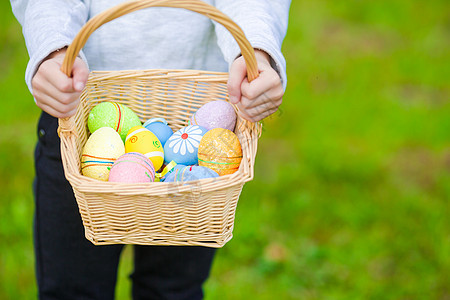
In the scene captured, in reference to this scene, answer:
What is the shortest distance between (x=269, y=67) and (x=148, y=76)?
32 centimetres

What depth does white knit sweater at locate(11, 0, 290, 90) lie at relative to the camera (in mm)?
1026

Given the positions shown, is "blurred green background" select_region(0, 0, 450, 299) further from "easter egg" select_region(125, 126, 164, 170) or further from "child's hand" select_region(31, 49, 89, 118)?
"child's hand" select_region(31, 49, 89, 118)

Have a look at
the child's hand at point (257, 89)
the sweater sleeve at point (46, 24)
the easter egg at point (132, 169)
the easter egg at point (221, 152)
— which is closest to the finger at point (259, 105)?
the child's hand at point (257, 89)

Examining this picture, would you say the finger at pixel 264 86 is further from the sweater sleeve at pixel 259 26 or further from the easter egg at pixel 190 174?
the easter egg at pixel 190 174

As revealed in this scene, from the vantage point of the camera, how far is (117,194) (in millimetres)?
895

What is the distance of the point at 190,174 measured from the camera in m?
1.04

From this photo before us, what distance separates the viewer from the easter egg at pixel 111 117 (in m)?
1.17

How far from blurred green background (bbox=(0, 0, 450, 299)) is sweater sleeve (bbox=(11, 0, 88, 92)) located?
0.62 metres

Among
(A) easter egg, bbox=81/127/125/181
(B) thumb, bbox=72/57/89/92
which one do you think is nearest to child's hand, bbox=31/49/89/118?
(B) thumb, bbox=72/57/89/92

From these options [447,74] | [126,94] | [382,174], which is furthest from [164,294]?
[447,74]

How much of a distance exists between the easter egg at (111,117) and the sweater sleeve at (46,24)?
0.16 m

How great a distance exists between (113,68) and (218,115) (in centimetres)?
28

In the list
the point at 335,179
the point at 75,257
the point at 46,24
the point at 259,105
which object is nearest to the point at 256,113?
the point at 259,105

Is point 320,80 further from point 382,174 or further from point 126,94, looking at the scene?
point 126,94
